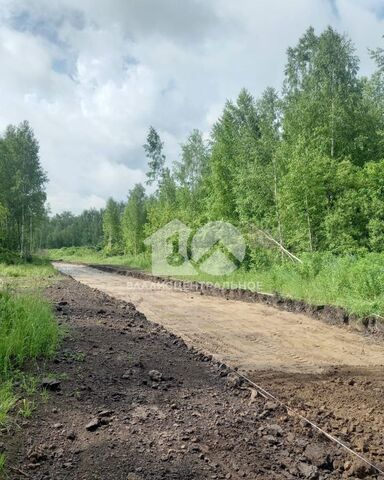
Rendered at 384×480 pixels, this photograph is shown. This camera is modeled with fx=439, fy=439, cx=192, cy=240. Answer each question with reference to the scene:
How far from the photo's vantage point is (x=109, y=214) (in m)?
62.2

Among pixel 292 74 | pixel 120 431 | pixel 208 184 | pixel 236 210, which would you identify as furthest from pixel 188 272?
pixel 120 431

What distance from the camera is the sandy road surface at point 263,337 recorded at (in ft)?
22.8

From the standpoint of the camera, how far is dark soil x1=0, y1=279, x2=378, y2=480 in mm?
3117

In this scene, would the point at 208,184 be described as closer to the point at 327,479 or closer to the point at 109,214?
the point at 327,479

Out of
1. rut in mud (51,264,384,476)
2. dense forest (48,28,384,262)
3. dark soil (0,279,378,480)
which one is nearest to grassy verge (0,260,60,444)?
dark soil (0,279,378,480)

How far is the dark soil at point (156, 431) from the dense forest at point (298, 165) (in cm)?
1034

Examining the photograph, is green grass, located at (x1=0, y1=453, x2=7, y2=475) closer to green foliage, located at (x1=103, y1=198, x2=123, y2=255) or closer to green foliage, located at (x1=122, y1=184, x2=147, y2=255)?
green foliage, located at (x1=122, y1=184, x2=147, y2=255)

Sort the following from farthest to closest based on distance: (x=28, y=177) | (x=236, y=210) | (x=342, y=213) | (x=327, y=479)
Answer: (x=28, y=177)
(x=236, y=210)
(x=342, y=213)
(x=327, y=479)

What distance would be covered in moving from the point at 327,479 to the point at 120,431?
164cm

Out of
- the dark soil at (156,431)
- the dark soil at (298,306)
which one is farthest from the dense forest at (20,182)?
the dark soil at (156,431)

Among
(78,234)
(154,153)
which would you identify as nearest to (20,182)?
(154,153)

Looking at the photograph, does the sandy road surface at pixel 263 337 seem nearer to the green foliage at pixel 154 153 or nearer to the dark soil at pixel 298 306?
the dark soil at pixel 298 306

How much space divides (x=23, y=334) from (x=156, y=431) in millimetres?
2473

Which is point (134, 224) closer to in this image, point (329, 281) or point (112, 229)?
point (112, 229)
